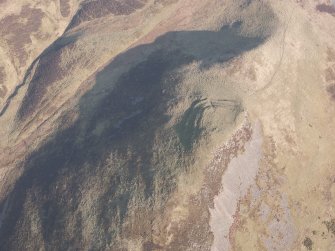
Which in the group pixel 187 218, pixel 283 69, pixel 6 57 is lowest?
pixel 187 218

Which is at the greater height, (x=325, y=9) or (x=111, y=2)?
(x=111, y=2)

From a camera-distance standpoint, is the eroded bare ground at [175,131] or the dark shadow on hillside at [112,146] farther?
the dark shadow on hillside at [112,146]

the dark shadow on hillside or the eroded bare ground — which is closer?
the eroded bare ground

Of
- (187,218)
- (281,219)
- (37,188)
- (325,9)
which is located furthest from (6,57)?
(325,9)

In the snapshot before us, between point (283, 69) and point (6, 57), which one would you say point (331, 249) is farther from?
point (6, 57)
